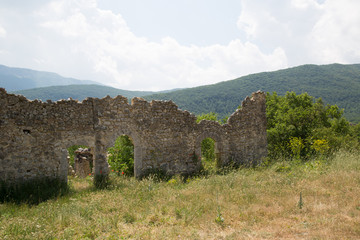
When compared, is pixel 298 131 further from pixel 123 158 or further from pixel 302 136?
pixel 123 158

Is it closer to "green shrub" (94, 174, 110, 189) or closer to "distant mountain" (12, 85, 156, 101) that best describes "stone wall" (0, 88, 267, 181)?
"green shrub" (94, 174, 110, 189)

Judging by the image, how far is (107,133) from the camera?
28.3 ft

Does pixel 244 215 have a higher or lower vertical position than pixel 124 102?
lower

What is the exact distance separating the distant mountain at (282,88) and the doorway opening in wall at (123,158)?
2562 inches

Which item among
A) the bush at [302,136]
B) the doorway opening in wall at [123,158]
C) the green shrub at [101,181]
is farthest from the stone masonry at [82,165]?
the bush at [302,136]

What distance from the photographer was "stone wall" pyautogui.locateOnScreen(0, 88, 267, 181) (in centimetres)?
742

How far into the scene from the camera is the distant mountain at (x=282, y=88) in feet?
263

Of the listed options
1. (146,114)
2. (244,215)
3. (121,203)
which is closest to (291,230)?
(244,215)

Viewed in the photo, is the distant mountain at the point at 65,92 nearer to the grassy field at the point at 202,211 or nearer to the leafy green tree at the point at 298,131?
the leafy green tree at the point at 298,131

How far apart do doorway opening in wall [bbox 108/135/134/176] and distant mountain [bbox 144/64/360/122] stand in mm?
65075

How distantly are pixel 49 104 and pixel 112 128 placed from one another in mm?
2071

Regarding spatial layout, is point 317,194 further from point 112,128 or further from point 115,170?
point 115,170

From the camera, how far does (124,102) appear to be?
29.5ft

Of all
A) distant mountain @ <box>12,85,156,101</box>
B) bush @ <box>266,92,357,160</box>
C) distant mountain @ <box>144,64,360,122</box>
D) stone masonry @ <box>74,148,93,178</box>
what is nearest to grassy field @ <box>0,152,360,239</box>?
bush @ <box>266,92,357,160</box>
